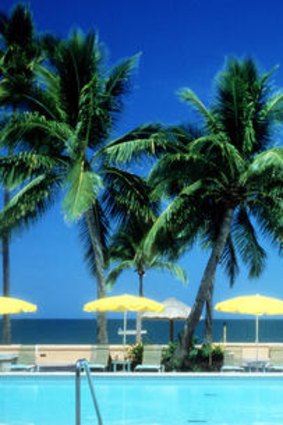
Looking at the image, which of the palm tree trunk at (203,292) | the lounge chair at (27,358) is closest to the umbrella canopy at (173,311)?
the palm tree trunk at (203,292)

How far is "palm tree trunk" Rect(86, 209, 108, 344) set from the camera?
21812 millimetres

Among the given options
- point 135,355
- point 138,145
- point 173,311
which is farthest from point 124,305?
point 173,311

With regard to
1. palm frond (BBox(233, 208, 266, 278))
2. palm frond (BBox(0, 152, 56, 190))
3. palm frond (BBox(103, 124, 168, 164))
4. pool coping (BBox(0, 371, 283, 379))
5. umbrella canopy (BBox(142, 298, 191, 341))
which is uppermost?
palm frond (BBox(103, 124, 168, 164))

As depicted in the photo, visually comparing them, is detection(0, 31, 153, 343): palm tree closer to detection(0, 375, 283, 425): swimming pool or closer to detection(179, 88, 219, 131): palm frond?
detection(179, 88, 219, 131): palm frond

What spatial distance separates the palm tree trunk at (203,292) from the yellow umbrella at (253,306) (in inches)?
21.4

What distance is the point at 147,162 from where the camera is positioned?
2173cm

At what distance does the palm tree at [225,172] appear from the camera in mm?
19875

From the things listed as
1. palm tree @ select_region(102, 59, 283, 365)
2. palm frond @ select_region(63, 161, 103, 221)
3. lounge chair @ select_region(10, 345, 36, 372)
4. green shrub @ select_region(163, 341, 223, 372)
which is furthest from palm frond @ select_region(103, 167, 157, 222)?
lounge chair @ select_region(10, 345, 36, 372)

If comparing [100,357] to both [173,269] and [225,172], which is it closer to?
[225,172]

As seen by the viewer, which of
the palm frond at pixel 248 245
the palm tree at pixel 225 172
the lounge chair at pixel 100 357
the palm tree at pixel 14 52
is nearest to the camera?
the lounge chair at pixel 100 357

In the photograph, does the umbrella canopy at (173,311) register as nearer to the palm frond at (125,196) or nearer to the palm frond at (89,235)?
the palm frond at (89,235)

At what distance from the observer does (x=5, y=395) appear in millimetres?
17328

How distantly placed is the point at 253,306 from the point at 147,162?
5.20 m

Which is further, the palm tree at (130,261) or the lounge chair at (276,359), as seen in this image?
the palm tree at (130,261)
